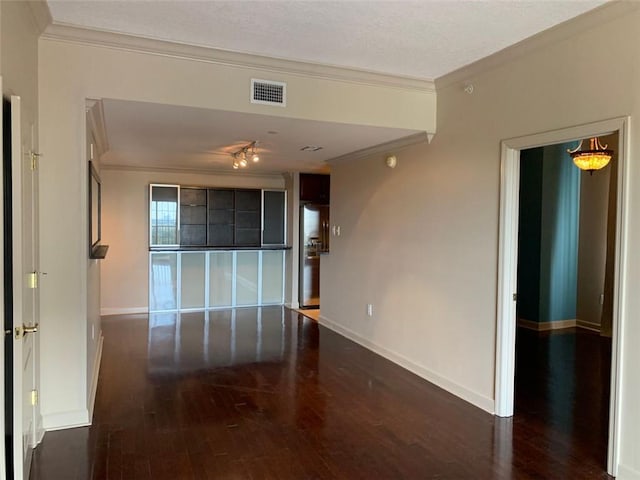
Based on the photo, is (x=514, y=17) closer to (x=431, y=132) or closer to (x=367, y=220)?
(x=431, y=132)

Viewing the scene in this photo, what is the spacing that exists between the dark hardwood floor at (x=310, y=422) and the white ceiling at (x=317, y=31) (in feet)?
7.46

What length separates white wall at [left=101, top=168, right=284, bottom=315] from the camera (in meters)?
7.28

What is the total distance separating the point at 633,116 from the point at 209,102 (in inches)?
106

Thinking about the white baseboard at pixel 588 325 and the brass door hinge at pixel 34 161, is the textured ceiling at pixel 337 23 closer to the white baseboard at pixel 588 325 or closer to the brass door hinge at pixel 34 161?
the brass door hinge at pixel 34 161

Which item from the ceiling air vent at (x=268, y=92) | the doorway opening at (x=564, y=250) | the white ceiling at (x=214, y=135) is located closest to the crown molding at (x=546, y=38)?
the white ceiling at (x=214, y=135)

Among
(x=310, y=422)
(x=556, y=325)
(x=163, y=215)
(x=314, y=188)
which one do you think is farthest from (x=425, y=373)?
(x=163, y=215)

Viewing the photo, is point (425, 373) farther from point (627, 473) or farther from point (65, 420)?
point (65, 420)

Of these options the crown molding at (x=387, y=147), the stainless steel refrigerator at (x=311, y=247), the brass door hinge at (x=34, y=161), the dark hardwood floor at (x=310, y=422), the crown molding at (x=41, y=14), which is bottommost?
the dark hardwood floor at (x=310, y=422)

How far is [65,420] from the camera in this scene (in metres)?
3.21

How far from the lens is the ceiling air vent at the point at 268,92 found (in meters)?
3.56

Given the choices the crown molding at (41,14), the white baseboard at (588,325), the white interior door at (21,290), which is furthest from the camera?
the white baseboard at (588,325)

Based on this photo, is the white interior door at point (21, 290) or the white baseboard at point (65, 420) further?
the white baseboard at point (65, 420)

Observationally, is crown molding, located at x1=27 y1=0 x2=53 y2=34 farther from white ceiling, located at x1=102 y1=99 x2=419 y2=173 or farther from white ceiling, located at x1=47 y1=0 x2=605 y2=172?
white ceiling, located at x1=102 y1=99 x2=419 y2=173

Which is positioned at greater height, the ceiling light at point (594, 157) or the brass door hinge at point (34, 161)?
the ceiling light at point (594, 157)
